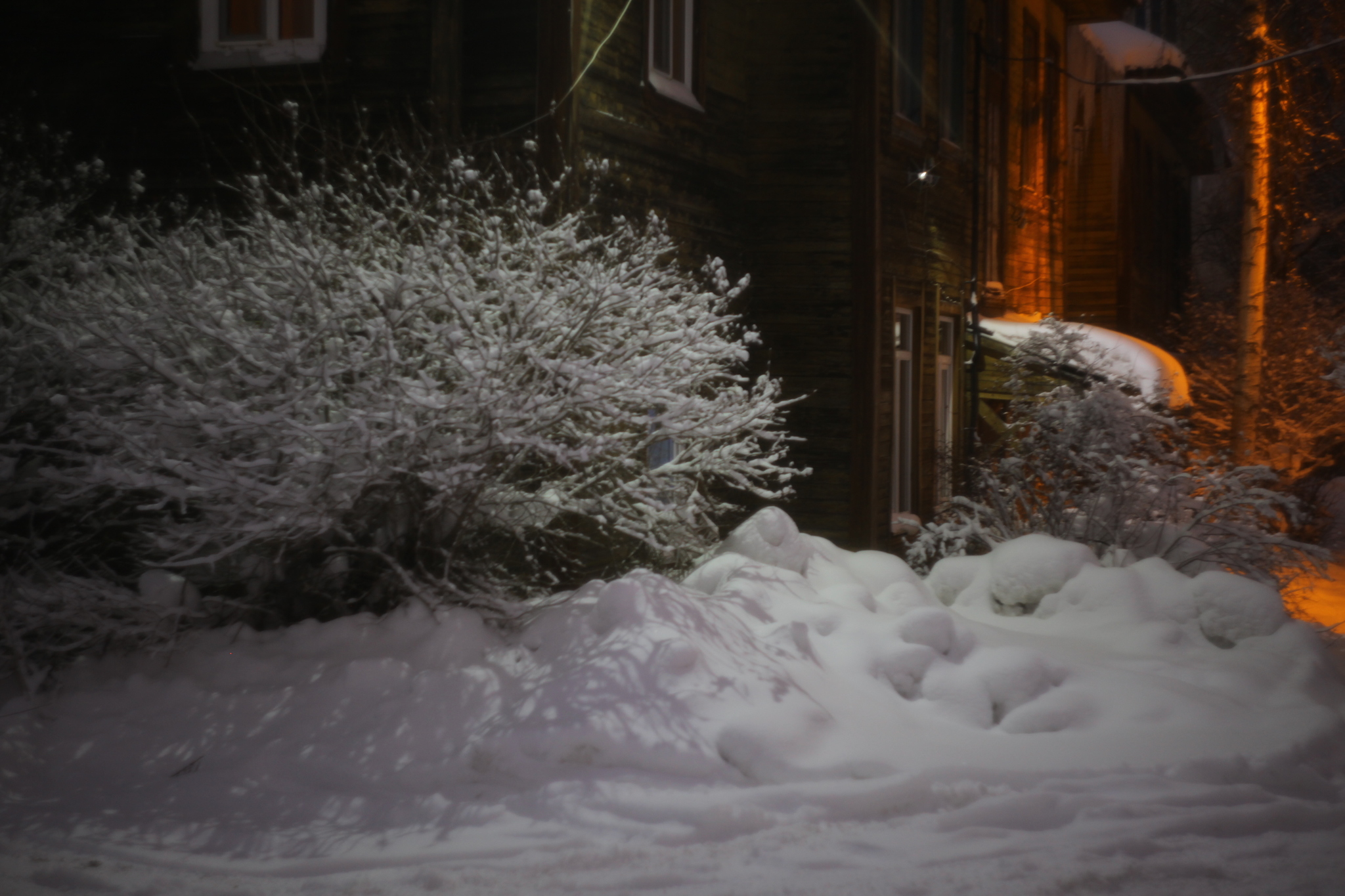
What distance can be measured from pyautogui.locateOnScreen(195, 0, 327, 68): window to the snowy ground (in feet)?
17.4

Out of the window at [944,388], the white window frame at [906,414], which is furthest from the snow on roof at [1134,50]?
the white window frame at [906,414]

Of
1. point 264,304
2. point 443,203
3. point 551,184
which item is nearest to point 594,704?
point 264,304

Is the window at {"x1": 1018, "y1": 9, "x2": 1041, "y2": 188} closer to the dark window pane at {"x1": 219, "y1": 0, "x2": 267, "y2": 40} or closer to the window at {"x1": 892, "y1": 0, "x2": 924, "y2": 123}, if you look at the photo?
the window at {"x1": 892, "y1": 0, "x2": 924, "y2": 123}

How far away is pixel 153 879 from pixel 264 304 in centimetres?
284

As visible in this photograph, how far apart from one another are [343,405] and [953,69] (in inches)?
407

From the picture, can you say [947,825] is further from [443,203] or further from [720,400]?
[443,203]

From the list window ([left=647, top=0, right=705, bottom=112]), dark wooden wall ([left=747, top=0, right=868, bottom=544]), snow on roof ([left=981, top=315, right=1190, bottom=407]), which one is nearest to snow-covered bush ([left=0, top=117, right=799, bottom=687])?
window ([left=647, top=0, right=705, bottom=112])

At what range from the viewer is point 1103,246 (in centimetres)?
2009

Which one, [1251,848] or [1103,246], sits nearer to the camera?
[1251,848]

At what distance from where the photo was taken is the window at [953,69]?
13492 millimetres

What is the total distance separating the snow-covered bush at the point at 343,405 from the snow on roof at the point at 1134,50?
15040 mm

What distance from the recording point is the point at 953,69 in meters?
14.0

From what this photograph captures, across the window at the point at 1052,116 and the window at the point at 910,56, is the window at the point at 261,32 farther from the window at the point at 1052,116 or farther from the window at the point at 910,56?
the window at the point at 1052,116

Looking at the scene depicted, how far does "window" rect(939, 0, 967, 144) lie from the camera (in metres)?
13.5
